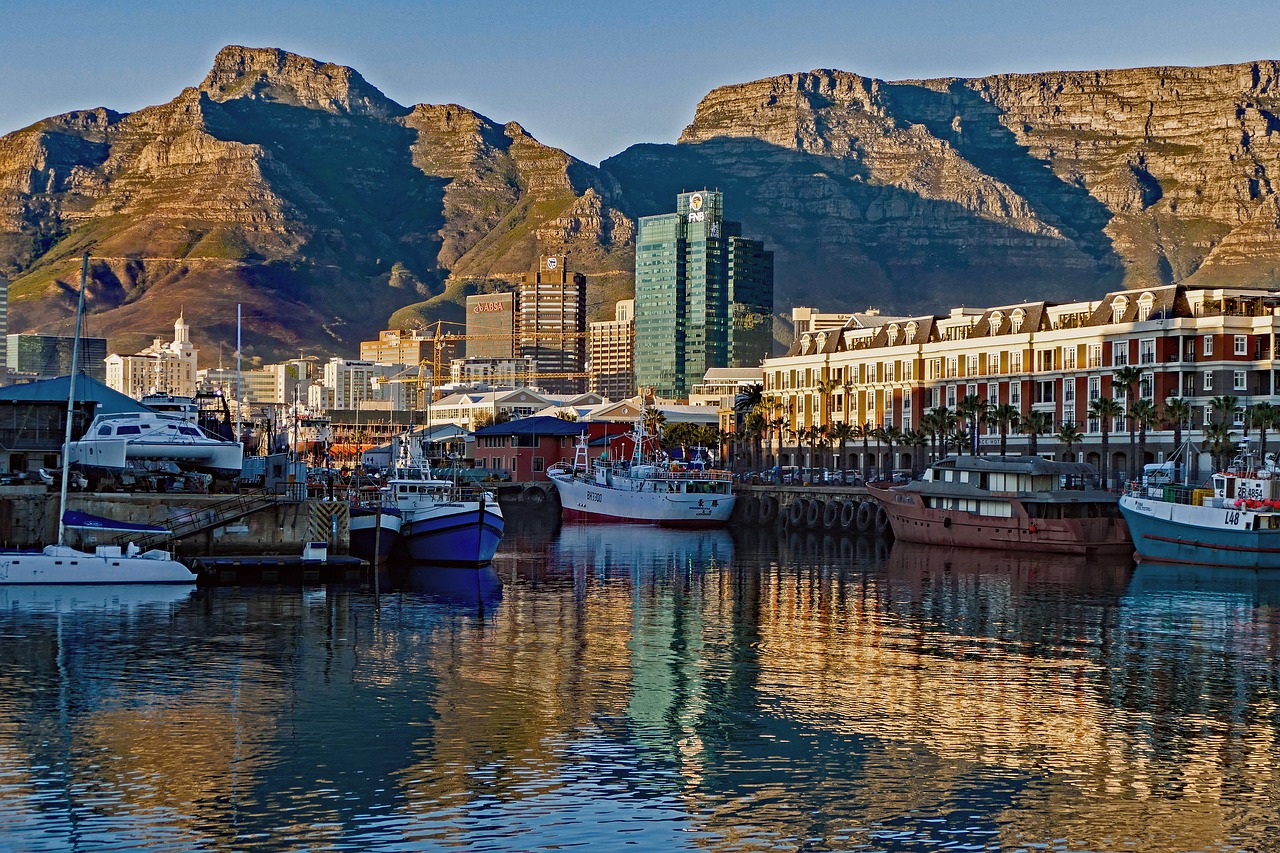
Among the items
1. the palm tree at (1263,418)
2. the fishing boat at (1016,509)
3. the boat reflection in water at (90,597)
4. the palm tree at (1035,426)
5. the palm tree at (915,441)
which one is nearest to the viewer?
the boat reflection in water at (90,597)

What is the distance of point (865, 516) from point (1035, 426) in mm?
17980

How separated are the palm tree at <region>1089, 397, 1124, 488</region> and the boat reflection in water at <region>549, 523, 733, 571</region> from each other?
33858 millimetres

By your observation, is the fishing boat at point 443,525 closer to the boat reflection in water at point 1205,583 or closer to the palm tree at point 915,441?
the boat reflection in water at point 1205,583

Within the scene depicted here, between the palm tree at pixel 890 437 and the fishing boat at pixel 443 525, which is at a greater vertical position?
the palm tree at pixel 890 437

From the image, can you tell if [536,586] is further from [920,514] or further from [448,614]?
[920,514]

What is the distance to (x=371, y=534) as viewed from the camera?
97.6 m

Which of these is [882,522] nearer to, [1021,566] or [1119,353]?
[1119,353]

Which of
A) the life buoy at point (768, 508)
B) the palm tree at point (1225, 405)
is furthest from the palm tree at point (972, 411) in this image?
the palm tree at point (1225, 405)

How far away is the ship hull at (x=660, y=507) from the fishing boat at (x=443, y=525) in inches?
2276

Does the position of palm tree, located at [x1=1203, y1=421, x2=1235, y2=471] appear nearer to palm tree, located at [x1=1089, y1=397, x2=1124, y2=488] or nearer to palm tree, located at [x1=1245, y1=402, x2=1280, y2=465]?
palm tree, located at [x1=1245, y1=402, x2=1280, y2=465]

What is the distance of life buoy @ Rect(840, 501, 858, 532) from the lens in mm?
147625

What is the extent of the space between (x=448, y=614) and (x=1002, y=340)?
102614 millimetres

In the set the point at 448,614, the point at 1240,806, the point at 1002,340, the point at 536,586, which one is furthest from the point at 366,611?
the point at 1002,340

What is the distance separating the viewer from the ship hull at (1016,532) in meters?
117
